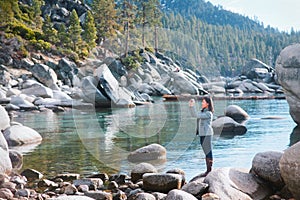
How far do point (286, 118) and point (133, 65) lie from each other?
23867 millimetres

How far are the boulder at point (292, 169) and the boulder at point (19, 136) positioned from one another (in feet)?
35.5

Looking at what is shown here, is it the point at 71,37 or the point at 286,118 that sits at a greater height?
the point at 71,37

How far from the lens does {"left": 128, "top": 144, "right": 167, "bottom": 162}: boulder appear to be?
12898 mm

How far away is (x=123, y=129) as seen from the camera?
21.6 metres

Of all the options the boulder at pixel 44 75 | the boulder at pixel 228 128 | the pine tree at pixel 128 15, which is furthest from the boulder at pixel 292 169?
the pine tree at pixel 128 15

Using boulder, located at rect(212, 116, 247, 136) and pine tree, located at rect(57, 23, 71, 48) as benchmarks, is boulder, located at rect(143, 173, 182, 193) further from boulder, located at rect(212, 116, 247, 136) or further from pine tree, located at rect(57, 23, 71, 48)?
pine tree, located at rect(57, 23, 71, 48)

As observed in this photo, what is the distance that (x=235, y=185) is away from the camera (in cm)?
826

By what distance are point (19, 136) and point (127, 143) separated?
163 inches

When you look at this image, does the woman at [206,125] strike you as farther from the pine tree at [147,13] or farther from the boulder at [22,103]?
the pine tree at [147,13]

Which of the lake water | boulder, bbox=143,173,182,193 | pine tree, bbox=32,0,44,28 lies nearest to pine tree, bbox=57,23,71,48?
pine tree, bbox=32,0,44,28

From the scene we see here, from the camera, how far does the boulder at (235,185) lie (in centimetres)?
791

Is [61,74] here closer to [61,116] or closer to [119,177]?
[61,116]

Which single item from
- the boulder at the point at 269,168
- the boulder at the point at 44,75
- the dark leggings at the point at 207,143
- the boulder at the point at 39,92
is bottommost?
the boulder at the point at 269,168

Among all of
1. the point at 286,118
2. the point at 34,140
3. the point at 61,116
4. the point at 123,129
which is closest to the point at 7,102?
the point at 61,116
